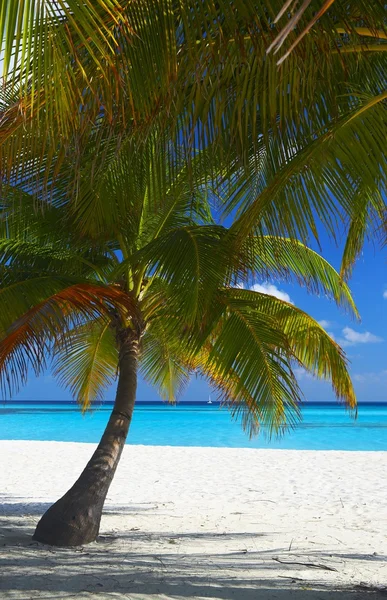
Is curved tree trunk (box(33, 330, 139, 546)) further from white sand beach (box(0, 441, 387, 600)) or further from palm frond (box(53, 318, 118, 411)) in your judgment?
palm frond (box(53, 318, 118, 411))

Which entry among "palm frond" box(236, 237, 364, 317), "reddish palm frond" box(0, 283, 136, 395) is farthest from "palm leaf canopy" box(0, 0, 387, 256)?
"palm frond" box(236, 237, 364, 317)

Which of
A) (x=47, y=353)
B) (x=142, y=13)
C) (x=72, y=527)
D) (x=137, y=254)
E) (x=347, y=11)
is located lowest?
(x=72, y=527)

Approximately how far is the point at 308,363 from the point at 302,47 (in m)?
4.07

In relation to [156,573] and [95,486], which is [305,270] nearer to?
[95,486]

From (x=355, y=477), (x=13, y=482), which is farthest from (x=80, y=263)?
(x=355, y=477)

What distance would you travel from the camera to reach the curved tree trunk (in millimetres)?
5457

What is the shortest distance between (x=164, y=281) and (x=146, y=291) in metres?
0.85

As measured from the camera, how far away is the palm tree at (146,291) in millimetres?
4504

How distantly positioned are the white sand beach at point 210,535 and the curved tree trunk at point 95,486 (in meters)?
0.15

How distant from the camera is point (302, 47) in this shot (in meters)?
3.10

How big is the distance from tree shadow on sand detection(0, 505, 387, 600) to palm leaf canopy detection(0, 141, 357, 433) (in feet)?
4.14

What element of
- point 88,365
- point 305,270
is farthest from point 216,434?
point 305,270

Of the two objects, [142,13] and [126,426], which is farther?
[126,426]

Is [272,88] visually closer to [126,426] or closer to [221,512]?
[126,426]
